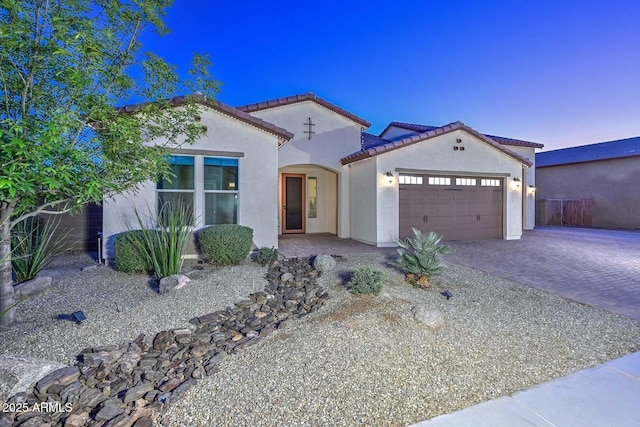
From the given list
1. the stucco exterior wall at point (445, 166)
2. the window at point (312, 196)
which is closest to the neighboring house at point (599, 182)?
the stucco exterior wall at point (445, 166)

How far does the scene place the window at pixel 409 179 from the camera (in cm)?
1094

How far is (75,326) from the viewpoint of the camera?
3775 millimetres

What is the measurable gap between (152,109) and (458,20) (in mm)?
11539

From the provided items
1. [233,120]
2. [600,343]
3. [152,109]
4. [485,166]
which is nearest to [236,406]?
[152,109]

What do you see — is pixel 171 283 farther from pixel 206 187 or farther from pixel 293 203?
pixel 293 203

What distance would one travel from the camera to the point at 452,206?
463 inches

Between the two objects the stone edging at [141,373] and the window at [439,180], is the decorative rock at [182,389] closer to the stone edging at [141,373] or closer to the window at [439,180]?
the stone edging at [141,373]

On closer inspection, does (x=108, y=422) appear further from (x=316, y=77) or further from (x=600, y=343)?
(x=316, y=77)

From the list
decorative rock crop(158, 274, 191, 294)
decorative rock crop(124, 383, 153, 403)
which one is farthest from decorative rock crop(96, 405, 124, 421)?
decorative rock crop(158, 274, 191, 294)

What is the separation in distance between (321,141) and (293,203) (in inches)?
116

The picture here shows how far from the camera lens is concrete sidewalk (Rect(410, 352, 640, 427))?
245cm

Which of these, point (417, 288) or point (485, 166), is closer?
point (417, 288)

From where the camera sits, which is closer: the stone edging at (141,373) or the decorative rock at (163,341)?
the stone edging at (141,373)

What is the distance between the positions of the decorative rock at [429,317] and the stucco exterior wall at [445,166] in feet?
20.3
